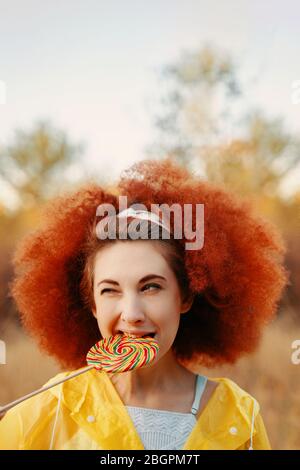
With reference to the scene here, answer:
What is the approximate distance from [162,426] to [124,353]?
22 cm

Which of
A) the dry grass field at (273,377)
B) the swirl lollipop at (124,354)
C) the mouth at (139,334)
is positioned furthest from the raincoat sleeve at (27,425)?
the dry grass field at (273,377)

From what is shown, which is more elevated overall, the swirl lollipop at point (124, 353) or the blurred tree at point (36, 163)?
the blurred tree at point (36, 163)

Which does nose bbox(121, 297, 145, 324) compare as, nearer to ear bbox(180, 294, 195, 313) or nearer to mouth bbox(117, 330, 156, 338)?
mouth bbox(117, 330, 156, 338)

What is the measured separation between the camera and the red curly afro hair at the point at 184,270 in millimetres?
1638

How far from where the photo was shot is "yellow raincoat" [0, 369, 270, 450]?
147 cm

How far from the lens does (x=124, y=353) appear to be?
146cm

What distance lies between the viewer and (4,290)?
231 centimetres

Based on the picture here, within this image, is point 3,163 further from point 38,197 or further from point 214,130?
point 214,130

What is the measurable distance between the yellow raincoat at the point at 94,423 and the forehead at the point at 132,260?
0.97 ft

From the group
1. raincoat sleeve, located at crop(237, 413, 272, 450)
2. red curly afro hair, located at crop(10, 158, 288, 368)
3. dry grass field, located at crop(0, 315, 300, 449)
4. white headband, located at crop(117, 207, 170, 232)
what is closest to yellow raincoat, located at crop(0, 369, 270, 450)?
raincoat sleeve, located at crop(237, 413, 272, 450)

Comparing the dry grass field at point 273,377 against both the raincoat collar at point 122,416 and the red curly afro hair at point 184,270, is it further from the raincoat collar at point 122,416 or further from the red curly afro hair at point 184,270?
the raincoat collar at point 122,416

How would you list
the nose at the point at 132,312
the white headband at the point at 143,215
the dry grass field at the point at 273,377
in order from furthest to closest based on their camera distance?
the dry grass field at the point at 273,377 < the white headband at the point at 143,215 < the nose at the point at 132,312

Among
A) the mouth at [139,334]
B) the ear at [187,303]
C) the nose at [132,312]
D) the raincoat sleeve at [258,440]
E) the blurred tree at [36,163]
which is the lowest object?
the raincoat sleeve at [258,440]

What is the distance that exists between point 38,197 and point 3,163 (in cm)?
19
